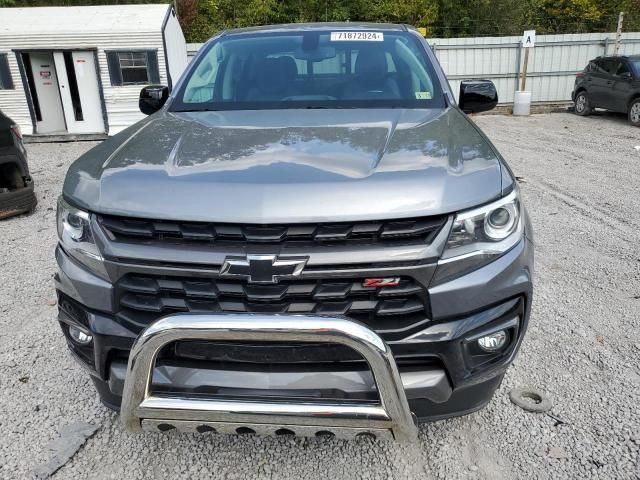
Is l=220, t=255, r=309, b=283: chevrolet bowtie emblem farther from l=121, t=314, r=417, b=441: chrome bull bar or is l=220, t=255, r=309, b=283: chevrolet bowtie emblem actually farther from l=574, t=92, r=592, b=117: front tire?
l=574, t=92, r=592, b=117: front tire

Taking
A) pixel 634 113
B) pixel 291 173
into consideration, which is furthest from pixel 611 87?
pixel 291 173

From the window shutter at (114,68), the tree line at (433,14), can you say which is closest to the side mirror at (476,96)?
the window shutter at (114,68)

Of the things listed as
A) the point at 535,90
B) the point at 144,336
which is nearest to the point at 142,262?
the point at 144,336

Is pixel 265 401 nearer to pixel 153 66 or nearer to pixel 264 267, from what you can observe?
pixel 264 267

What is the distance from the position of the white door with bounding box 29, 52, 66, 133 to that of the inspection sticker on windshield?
1265 cm

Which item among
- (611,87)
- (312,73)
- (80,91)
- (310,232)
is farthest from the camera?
(611,87)

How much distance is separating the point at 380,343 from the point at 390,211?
1.37 ft

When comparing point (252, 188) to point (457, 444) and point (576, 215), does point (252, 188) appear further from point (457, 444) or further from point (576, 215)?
point (576, 215)

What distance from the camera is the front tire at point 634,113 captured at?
1251 centimetres

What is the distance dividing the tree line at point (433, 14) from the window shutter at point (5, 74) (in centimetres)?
1284

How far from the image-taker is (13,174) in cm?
588

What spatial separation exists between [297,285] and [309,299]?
0.06 metres

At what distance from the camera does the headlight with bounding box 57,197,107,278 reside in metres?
1.86

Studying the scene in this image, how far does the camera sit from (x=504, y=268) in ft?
5.97
